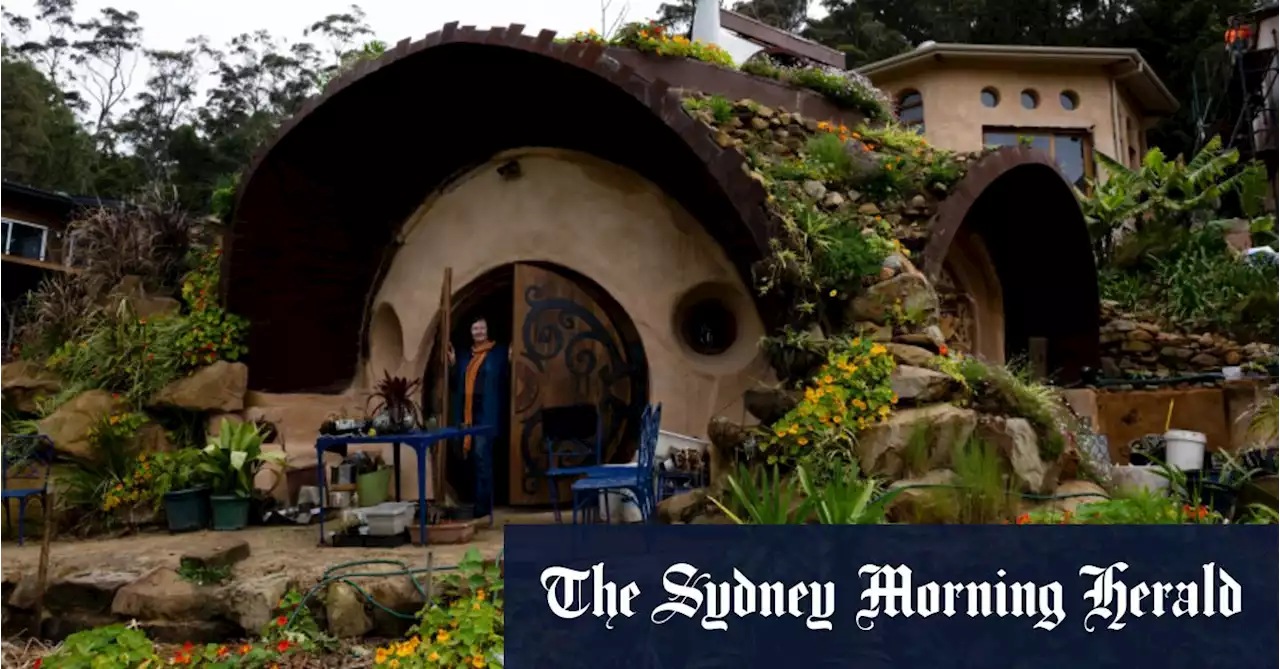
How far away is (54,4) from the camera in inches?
1484

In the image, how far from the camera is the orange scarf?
284 inches

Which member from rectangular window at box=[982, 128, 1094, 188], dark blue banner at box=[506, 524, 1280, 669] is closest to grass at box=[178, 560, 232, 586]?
dark blue banner at box=[506, 524, 1280, 669]

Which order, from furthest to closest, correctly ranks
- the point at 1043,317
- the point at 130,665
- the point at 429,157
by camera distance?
1. the point at 1043,317
2. the point at 429,157
3. the point at 130,665

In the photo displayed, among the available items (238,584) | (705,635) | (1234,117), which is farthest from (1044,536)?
(1234,117)

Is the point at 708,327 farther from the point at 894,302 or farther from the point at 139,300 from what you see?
the point at 139,300

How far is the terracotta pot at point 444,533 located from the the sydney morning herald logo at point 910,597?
291 centimetres

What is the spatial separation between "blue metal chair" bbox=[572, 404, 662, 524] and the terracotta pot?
2.27ft

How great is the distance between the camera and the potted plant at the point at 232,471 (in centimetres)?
649

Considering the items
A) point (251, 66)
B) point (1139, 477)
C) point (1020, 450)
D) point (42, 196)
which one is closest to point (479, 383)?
point (1020, 450)

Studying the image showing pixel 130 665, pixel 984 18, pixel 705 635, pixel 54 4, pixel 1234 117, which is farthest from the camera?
pixel 54 4

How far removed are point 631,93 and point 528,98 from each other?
135 centimetres

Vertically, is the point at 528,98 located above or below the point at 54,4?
below

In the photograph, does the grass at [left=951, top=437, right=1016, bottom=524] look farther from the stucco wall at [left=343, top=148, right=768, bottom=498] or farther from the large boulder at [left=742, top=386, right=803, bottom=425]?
the stucco wall at [left=343, top=148, right=768, bottom=498]

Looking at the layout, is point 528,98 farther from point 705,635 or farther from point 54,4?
point 54,4
